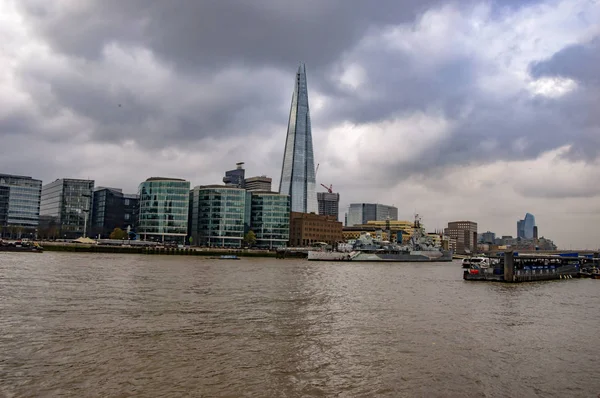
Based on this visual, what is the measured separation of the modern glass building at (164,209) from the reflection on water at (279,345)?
14801 cm

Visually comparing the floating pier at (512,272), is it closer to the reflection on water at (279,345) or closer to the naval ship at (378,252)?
the reflection on water at (279,345)

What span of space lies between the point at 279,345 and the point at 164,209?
175105mm

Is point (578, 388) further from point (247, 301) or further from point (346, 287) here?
point (346, 287)

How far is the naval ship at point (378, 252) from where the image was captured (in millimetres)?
145250

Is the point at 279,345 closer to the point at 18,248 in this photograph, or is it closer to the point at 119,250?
the point at 18,248

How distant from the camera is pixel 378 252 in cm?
15050

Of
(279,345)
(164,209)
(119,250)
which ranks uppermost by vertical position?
(164,209)

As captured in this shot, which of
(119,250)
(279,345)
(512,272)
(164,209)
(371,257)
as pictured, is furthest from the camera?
(164,209)

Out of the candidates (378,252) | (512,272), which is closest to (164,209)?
(378,252)

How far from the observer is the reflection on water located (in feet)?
61.3

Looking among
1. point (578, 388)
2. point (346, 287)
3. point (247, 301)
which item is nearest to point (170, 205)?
point (346, 287)

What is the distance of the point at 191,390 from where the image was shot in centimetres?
1750

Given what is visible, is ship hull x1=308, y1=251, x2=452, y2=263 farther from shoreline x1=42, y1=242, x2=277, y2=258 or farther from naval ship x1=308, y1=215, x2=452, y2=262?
shoreline x1=42, y1=242, x2=277, y2=258

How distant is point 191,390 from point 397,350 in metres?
11.8
